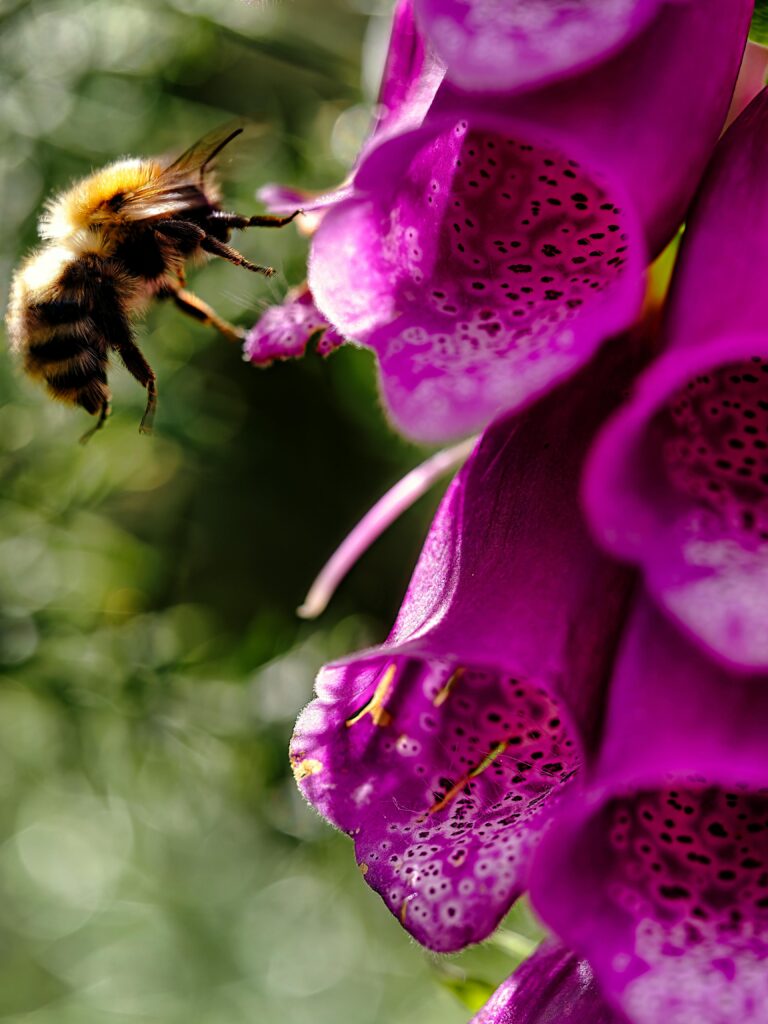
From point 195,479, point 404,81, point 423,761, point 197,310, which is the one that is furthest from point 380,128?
point 195,479

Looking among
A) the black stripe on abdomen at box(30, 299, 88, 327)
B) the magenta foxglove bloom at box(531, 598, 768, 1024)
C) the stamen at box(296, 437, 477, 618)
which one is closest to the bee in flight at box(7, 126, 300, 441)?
the black stripe on abdomen at box(30, 299, 88, 327)

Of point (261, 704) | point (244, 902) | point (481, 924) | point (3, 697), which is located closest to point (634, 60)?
point (481, 924)

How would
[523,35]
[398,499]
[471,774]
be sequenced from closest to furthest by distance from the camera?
[523,35] < [471,774] < [398,499]

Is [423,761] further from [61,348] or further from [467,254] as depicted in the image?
[61,348]

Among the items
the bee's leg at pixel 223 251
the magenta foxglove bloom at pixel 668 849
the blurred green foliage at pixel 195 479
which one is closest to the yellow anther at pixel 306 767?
the magenta foxglove bloom at pixel 668 849

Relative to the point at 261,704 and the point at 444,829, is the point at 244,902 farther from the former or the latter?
the point at 444,829

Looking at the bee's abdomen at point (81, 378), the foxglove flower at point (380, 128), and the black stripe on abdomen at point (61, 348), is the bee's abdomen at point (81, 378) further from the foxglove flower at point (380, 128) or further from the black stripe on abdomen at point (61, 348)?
the foxglove flower at point (380, 128)
